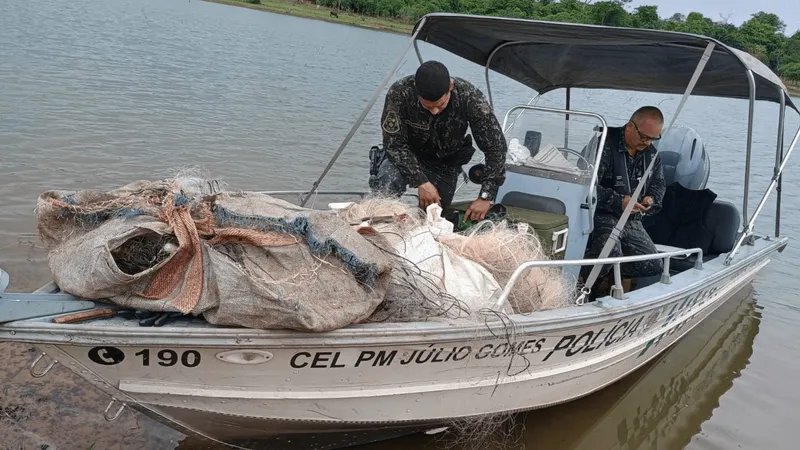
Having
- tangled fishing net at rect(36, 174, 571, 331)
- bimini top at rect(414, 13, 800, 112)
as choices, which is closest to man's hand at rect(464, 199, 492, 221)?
tangled fishing net at rect(36, 174, 571, 331)

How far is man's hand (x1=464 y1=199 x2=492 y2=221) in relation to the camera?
459 centimetres

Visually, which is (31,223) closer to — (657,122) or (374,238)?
(374,238)

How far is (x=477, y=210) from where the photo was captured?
460 cm

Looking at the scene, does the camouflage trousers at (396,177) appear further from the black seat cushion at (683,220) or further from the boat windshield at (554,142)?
the black seat cushion at (683,220)

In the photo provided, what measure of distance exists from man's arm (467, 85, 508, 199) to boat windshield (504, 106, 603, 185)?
0.55 metres

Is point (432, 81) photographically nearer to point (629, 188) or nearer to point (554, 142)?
point (554, 142)

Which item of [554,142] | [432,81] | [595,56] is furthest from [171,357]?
[595,56]

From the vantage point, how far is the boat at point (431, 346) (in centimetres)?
282

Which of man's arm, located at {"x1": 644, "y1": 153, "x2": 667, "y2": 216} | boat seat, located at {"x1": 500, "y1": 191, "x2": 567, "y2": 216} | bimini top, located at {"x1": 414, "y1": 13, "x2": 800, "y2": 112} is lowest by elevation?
boat seat, located at {"x1": 500, "y1": 191, "x2": 567, "y2": 216}

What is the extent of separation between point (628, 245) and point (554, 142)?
104 cm

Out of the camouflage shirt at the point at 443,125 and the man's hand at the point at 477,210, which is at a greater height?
the camouflage shirt at the point at 443,125

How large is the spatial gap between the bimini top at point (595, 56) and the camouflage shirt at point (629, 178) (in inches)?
31.9

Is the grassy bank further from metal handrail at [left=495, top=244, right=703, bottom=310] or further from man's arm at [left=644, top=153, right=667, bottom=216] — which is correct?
metal handrail at [left=495, top=244, right=703, bottom=310]

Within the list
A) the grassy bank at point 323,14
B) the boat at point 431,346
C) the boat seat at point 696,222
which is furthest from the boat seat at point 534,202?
the grassy bank at point 323,14
